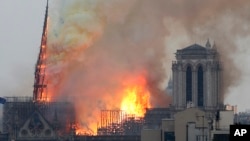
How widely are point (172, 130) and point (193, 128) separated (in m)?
7.66

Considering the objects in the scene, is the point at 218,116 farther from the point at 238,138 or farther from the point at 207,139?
the point at 238,138

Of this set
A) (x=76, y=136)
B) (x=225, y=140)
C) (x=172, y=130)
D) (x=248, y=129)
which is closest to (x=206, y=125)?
(x=172, y=130)

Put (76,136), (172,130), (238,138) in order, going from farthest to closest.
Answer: (76,136) → (172,130) → (238,138)

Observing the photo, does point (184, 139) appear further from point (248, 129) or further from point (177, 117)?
point (248, 129)

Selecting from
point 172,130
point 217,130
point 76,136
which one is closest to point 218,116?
point 217,130

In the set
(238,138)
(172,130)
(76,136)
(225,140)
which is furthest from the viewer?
(76,136)

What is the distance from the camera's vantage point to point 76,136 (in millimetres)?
199750

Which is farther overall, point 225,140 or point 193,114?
point 193,114

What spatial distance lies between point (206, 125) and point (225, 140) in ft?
62.7

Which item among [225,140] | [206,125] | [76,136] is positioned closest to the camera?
[225,140]

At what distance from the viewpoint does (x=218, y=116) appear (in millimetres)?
89125

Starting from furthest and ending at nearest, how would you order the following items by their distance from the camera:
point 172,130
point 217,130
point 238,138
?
1. point 172,130
2. point 217,130
3. point 238,138

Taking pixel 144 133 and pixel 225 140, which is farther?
pixel 144 133

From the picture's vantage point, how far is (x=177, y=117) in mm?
103000
